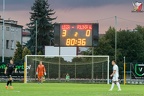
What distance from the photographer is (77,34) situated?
143 ft

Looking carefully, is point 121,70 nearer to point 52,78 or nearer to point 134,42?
point 52,78

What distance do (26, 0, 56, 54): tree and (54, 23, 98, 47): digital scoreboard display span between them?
46555 mm

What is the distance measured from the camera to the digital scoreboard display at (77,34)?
43531 millimetres

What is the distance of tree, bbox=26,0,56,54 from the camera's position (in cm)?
9069

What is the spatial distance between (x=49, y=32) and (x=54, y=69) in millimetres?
43602

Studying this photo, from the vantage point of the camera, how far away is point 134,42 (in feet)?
327

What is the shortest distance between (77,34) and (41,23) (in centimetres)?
4763
